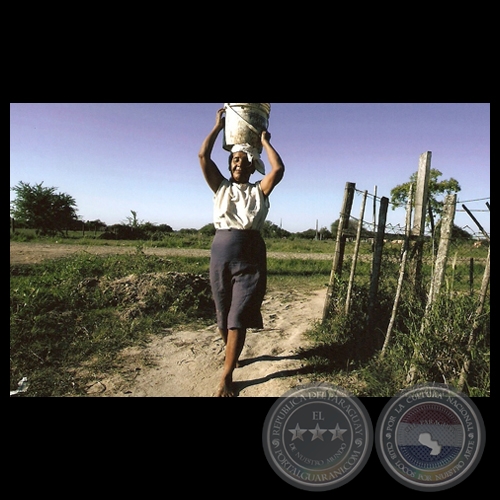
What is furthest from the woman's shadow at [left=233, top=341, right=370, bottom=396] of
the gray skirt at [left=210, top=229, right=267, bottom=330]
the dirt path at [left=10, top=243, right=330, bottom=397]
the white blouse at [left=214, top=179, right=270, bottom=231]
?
the white blouse at [left=214, top=179, right=270, bottom=231]

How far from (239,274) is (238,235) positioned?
1.19ft

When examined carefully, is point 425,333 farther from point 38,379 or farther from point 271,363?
point 38,379

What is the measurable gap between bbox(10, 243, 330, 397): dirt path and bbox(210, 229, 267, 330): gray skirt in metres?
0.70

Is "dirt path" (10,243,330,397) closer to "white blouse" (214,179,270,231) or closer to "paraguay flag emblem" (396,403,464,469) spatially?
"paraguay flag emblem" (396,403,464,469)

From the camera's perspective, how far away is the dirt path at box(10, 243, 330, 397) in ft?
9.38

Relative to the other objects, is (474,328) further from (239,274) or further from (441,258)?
(239,274)

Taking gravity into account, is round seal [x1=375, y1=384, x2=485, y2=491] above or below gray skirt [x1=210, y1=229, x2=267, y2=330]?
below

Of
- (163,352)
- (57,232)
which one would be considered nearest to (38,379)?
(163,352)

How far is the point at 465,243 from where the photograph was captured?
271 centimetres

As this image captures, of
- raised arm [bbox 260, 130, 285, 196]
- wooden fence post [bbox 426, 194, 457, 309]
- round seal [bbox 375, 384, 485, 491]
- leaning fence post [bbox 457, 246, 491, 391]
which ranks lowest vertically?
round seal [bbox 375, 384, 485, 491]

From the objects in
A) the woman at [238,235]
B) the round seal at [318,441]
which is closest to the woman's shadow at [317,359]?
the woman at [238,235]

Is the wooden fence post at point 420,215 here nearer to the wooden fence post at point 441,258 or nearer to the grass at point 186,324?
the grass at point 186,324

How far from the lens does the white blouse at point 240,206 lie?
259 cm

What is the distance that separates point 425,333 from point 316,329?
1.64 meters
